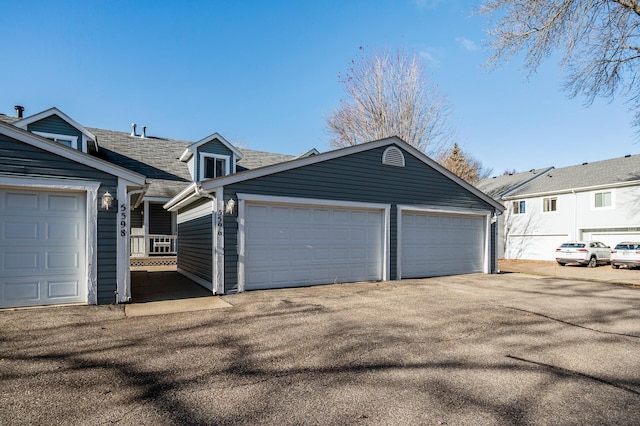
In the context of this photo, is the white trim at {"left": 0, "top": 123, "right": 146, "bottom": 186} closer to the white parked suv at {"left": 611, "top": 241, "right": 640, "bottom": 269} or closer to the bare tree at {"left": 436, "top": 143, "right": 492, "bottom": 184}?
the white parked suv at {"left": 611, "top": 241, "right": 640, "bottom": 269}

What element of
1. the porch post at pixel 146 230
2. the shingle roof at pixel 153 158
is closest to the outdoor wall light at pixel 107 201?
the shingle roof at pixel 153 158

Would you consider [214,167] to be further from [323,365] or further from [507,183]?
[507,183]

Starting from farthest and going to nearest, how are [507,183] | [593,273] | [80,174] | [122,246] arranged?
[507,183] → [593,273] → [122,246] → [80,174]

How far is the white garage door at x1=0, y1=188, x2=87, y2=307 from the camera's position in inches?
255

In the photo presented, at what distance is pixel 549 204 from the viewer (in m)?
22.9

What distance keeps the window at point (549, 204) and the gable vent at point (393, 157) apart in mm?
16771

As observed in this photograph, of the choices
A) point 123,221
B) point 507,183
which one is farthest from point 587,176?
point 123,221

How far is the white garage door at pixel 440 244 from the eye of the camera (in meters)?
11.5

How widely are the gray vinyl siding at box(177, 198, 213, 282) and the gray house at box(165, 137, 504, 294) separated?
0.10 ft

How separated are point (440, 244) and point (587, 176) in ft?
53.3

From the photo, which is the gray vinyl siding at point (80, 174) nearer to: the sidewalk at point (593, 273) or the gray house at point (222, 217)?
the gray house at point (222, 217)

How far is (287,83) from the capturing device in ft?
66.9

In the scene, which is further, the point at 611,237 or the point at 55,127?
the point at 611,237

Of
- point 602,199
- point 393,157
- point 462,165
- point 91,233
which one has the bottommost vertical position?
point 91,233
